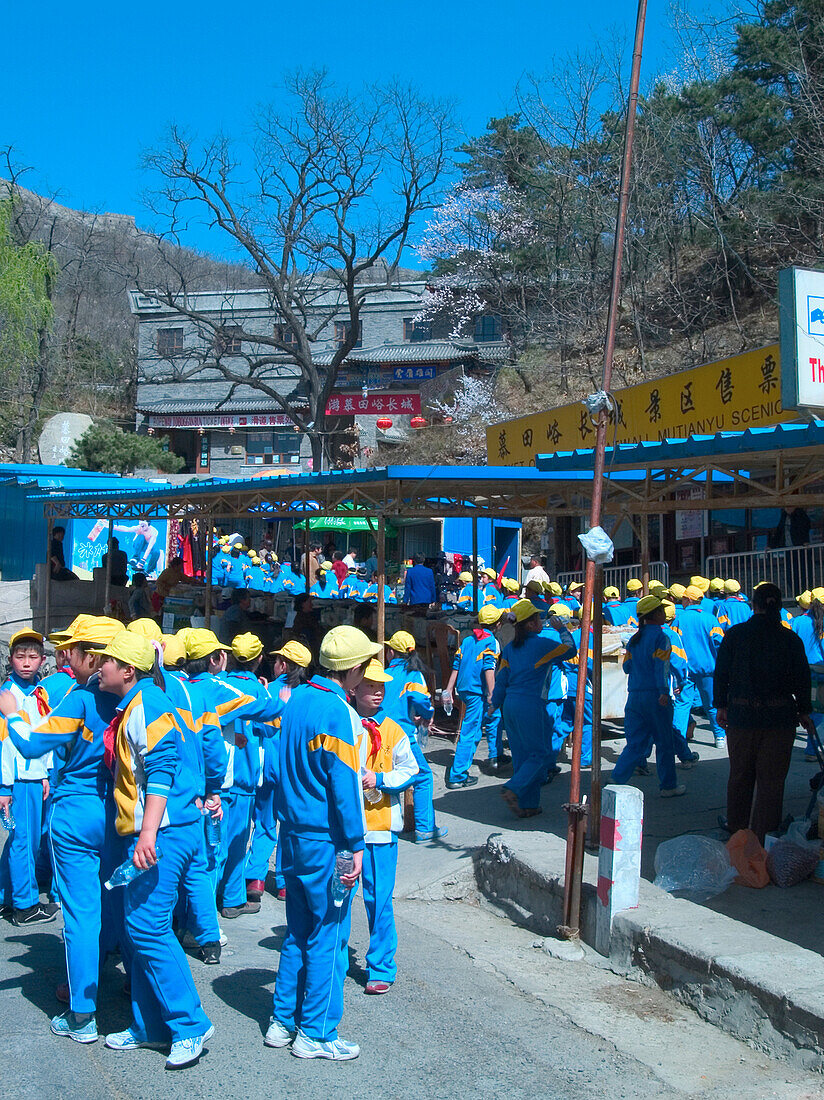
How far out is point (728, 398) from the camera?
9.91 meters

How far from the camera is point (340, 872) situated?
4027mm

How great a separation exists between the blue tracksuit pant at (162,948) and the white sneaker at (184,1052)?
2cm

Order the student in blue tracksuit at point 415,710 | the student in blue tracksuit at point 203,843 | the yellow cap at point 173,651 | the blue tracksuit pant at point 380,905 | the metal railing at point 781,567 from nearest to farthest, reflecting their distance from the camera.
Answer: the blue tracksuit pant at point 380,905 → the student in blue tracksuit at point 203,843 → the yellow cap at point 173,651 → the student in blue tracksuit at point 415,710 → the metal railing at point 781,567

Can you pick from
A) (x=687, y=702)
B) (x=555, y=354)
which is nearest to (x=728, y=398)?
(x=687, y=702)

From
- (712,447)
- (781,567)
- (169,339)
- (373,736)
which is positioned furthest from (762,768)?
(169,339)

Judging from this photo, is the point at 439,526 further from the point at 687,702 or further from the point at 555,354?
the point at 687,702

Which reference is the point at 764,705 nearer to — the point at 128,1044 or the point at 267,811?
the point at 267,811

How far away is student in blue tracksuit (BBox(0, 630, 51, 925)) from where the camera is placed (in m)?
5.82

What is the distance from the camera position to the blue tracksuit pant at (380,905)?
191 inches

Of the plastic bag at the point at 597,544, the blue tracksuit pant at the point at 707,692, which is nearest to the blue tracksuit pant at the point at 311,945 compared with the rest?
the plastic bag at the point at 597,544

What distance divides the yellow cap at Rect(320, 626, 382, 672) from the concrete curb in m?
2.25

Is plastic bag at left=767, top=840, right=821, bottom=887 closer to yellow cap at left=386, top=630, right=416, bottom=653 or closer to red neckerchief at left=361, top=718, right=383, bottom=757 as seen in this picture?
red neckerchief at left=361, top=718, right=383, bottom=757

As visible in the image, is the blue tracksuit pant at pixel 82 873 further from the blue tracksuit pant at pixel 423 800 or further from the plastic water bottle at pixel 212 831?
the blue tracksuit pant at pixel 423 800

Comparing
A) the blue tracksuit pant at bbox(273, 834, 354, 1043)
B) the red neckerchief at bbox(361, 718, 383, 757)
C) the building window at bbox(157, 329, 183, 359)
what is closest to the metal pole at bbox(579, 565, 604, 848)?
the red neckerchief at bbox(361, 718, 383, 757)
